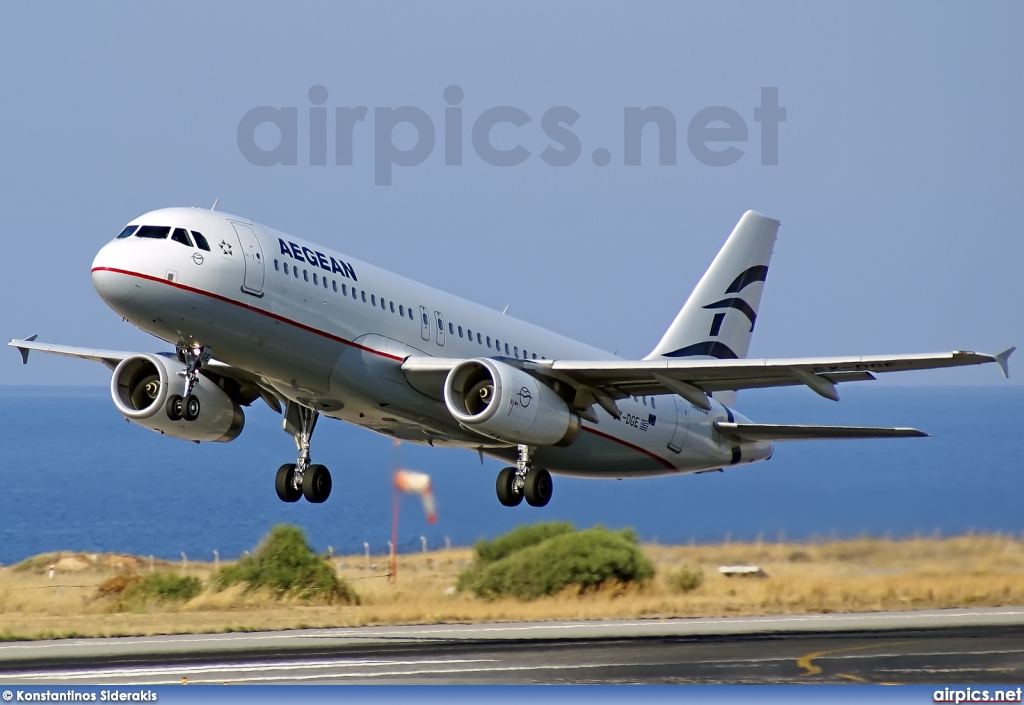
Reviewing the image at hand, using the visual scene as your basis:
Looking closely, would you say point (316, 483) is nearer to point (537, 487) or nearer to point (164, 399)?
point (164, 399)

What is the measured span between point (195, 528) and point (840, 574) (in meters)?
67.3

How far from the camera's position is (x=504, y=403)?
29594 mm

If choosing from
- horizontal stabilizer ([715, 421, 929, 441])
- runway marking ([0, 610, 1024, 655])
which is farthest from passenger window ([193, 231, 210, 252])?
horizontal stabilizer ([715, 421, 929, 441])

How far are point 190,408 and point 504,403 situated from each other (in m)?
6.39

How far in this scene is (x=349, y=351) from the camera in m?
29.1

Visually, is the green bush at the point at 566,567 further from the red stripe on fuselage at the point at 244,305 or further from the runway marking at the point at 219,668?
Answer: the red stripe on fuselage at the point at 244,305

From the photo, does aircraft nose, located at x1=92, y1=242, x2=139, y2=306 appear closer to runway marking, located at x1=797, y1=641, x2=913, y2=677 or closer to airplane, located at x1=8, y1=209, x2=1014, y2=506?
airplane, located at x1=8, y1=209, x2=1014, y2=506

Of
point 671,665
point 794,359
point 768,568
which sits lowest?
point 671,665

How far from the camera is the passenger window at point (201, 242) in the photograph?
27.0 meters

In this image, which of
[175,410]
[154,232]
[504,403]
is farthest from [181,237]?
[504,403]

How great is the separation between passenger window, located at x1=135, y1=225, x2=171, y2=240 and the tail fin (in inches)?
673

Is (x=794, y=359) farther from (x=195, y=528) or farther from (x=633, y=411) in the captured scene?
(x=195, y=528)

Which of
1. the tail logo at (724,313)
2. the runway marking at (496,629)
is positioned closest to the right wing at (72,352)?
the runway marking at (496,629)

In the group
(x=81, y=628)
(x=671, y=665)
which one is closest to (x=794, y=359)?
(x=671, y=665)
